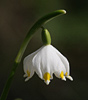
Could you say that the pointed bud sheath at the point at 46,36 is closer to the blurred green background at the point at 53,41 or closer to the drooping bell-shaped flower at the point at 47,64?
the drooping bell-shaped flower at the point at 47,64

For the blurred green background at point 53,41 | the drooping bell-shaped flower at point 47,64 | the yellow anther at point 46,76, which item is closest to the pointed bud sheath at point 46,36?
the drooping bell-shaped flower at point 47,64

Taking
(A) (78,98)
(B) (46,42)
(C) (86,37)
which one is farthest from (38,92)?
(B) (46,42)

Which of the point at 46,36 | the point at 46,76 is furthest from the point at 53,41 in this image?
the point at 46,76

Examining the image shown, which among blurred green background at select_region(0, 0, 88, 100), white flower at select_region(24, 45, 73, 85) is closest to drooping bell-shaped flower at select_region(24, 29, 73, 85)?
white flower at select_region(24, 45, 73, 85)

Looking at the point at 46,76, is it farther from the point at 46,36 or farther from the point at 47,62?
the point at 46,36

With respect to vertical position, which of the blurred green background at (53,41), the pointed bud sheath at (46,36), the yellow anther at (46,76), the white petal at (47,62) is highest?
the pointed bud sheath at (46,36)

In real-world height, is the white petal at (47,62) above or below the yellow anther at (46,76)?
above
